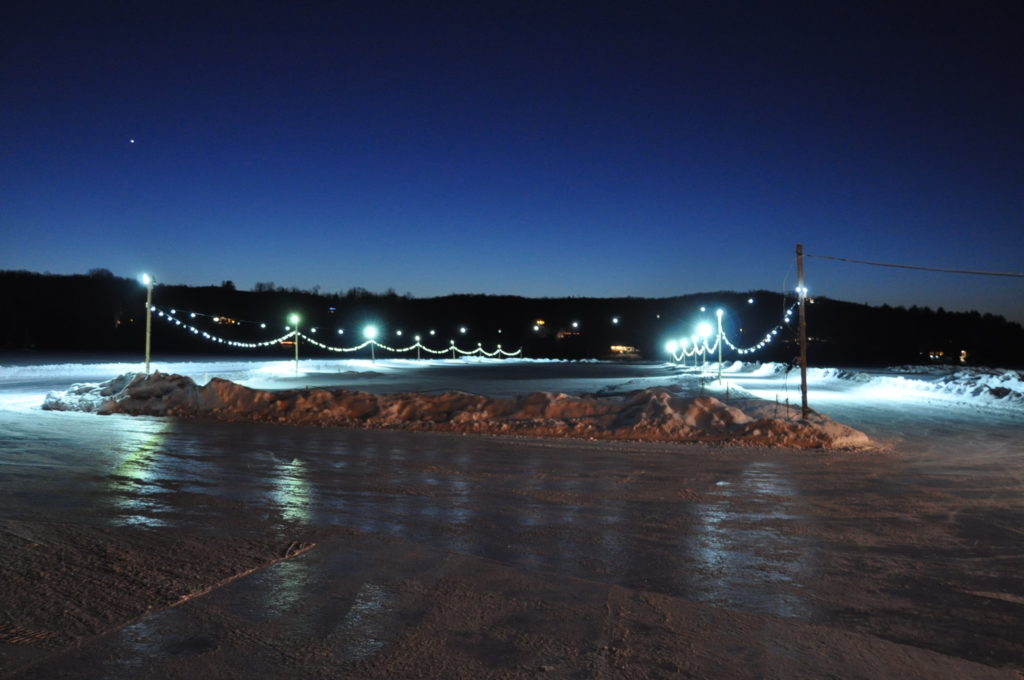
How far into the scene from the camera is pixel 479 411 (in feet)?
54.5

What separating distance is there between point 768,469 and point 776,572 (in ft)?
17.9

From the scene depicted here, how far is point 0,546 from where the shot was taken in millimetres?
5840

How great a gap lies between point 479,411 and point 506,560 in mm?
10762

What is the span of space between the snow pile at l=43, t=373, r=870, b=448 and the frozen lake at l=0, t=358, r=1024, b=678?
2240mm

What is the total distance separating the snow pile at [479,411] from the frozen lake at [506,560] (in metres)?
2.24

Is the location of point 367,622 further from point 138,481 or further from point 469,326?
point 469,326

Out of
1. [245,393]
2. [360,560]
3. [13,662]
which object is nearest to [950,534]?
[360,560]

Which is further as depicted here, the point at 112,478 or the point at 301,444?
the point at 301,444

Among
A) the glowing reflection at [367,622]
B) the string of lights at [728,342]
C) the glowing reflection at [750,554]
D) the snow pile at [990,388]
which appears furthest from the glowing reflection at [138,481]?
the snow pile at [990,388]

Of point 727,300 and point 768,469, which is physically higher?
point 727,300

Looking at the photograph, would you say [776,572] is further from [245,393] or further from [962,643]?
[245,393]

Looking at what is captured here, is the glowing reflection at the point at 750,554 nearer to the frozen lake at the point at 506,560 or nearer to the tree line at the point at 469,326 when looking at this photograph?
the frozen lake at the point at 506,560

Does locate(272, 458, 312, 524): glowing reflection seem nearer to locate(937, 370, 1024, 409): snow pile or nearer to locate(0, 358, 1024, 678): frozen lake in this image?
locate(0, 358, 1024, 678): frozen lake

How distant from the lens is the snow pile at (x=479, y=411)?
46.9 feet
